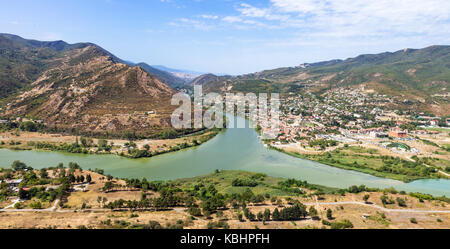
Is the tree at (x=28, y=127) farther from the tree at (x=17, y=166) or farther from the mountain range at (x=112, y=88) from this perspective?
the tree at (x=17, y=166)

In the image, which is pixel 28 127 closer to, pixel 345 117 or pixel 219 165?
pixel 219 165

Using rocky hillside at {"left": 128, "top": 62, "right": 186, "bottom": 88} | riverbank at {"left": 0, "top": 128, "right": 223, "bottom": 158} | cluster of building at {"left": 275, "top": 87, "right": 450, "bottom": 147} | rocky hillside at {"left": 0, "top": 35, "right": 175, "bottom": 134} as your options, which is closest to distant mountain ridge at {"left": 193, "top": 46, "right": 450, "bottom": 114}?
cluster of building at {"left": 275, "top": 87, "right": 450, "bottom": 147}

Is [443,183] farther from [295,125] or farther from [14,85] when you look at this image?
[14,85]

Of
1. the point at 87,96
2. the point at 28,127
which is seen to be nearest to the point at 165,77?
Answer: the point at 87,96

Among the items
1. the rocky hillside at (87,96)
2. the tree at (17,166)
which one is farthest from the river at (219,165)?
the rocky hillside at (87,96)
